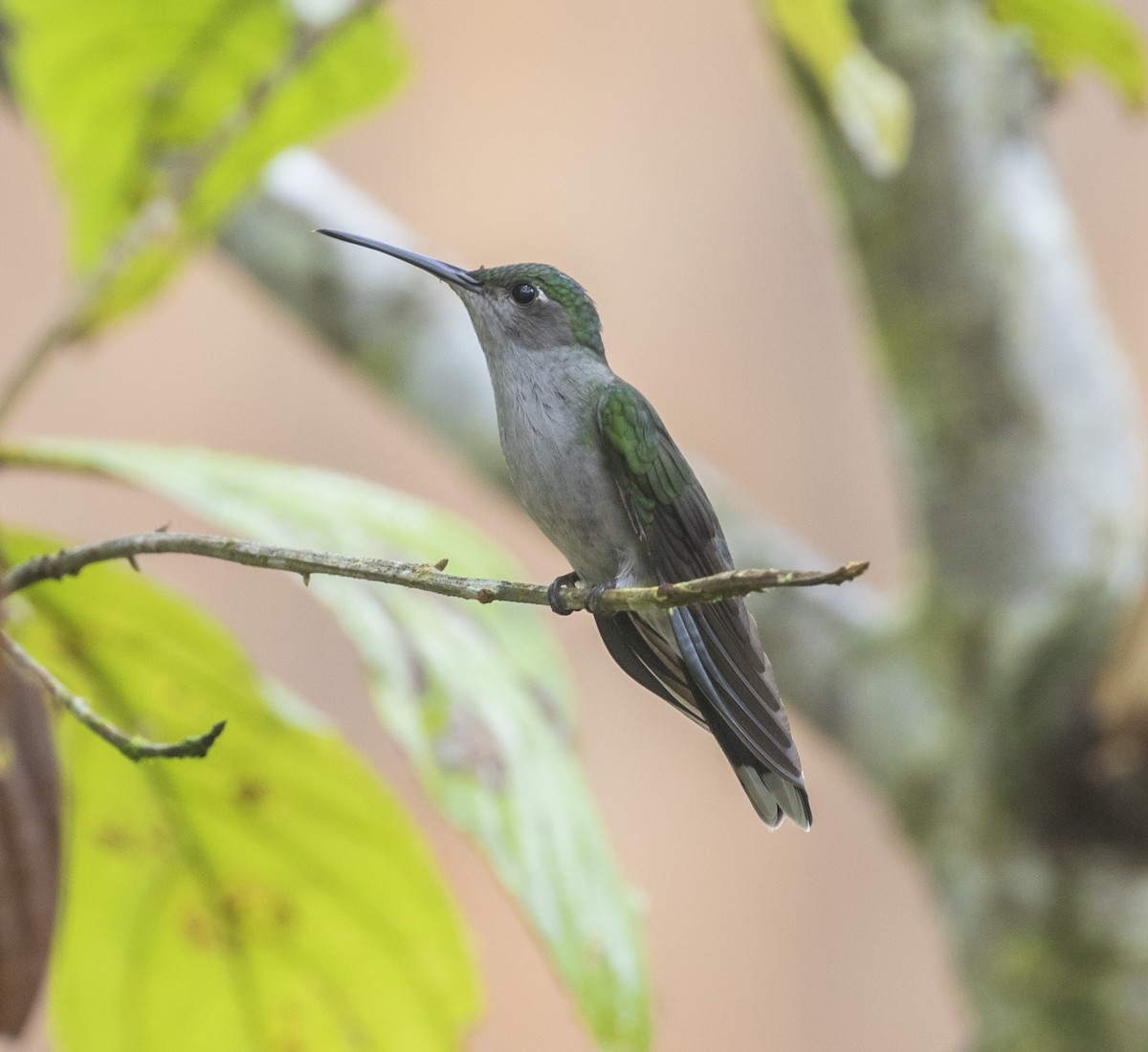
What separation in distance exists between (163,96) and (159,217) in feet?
1.20

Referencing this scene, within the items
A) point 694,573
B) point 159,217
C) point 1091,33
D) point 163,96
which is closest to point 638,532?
point 694,573

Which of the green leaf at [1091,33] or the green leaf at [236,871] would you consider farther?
the green leaf at [1091,33]

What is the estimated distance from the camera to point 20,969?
0.97 metres

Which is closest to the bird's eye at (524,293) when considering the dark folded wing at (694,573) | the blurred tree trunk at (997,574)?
the dark folded wing at (694,573)

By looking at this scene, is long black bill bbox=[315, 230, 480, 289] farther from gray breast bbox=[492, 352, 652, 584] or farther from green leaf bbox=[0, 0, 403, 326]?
green leaf bbox=[0, 0, 403, 326]

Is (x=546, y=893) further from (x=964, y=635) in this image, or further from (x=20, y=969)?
(x=964, y=635)

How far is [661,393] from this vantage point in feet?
13.8

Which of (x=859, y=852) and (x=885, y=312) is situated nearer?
(x=885, y=312)

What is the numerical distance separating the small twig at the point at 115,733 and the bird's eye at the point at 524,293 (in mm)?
431

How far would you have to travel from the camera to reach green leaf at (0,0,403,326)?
5.55 ft

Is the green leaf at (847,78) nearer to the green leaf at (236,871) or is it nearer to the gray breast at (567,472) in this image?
the gray breast at (567,472)

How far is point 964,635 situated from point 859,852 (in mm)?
2569

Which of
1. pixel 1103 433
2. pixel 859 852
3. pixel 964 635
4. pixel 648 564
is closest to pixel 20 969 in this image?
pixel 648 564

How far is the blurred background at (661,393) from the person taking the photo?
4.15 meters
